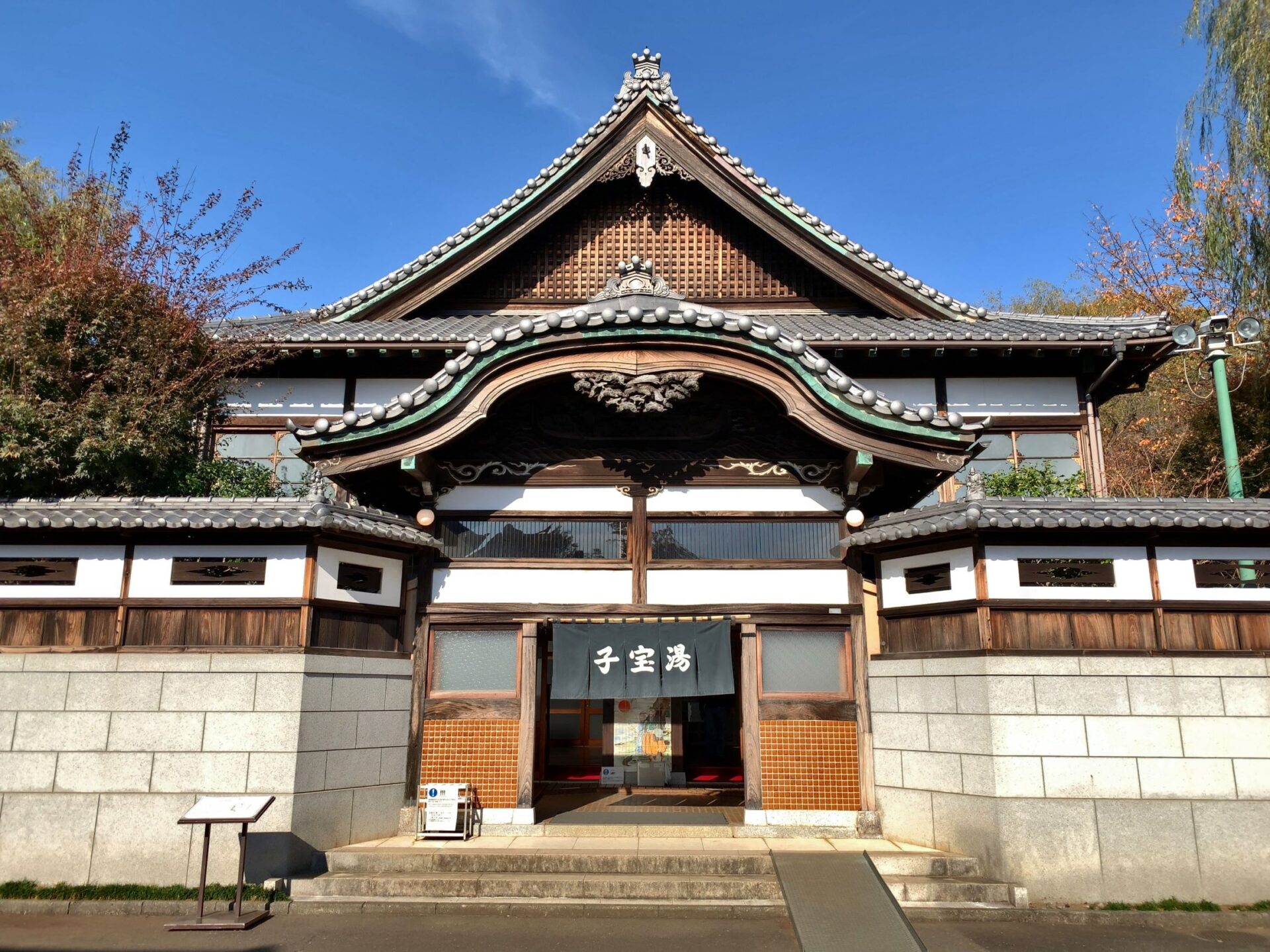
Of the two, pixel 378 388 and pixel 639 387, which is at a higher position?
pixel 378 388

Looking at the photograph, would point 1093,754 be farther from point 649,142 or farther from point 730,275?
point 649,142

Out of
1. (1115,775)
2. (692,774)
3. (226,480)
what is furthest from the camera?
(692,774)

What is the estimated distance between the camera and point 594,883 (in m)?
8.45

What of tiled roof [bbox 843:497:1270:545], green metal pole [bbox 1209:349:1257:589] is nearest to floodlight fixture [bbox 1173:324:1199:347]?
green metal pole [bbox 1209:349:1257:589]

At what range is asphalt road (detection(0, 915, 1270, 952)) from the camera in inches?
287

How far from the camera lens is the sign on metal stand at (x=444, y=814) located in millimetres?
9716

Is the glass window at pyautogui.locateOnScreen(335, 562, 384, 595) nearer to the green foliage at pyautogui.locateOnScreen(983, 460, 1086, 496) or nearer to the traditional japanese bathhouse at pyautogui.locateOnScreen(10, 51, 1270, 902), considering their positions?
the traditional japanese bathhouse at pyautogui.locateOnScreen(10, 51, 1270, 902)

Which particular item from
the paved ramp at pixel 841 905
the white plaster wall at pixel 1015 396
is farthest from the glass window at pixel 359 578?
the white plaster wall at pixel 1015 396

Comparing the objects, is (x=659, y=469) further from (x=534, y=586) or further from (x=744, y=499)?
(x=534, y=586)

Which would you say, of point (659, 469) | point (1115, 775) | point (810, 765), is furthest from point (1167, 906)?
point (659, 469)

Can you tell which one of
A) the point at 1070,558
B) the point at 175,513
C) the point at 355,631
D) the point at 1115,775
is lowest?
the point at 1115,775

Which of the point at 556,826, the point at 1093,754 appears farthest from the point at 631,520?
the point at 1093,754

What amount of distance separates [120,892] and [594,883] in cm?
490

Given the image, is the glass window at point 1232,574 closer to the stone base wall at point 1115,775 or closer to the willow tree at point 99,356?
Answer: the stone base wall at point 1115,775
